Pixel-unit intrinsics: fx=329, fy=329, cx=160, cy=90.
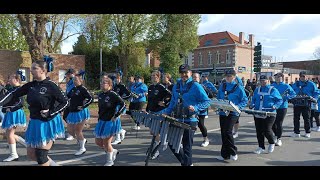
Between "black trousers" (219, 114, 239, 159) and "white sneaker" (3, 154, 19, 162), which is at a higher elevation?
"black trousers" (219, 114, 239, 159)

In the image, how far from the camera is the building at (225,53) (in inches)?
2170

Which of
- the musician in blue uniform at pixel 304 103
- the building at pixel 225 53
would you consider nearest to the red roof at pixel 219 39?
the building at pixel 225 53

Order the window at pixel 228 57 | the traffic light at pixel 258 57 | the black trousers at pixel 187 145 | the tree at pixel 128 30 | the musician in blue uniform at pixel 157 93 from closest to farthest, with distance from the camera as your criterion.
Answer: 1. the black trousers at pixel 187 145
2. the musician in blue uniform at pixel 157 93
3. the traffic light at pixel 258 57
4. the tree at pixel 128 30
5. the window at pixel 228 57

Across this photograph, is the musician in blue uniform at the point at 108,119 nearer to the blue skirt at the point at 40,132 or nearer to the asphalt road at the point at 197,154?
the asphalt road at the point at 197,154

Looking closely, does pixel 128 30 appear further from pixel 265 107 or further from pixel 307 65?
pixel 307 65

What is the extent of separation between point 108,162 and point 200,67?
54589 mm

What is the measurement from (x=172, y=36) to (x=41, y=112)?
32037 millimetres

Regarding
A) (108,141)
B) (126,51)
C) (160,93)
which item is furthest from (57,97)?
(126,51)

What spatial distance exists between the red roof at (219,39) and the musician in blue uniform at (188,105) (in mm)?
50886

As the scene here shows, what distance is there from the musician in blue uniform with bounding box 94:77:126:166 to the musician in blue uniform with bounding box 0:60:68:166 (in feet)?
4.42

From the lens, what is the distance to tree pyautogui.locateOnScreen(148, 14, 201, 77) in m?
36.0

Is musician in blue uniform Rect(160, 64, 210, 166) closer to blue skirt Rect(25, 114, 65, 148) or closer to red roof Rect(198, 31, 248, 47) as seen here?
blue skirt Rect(25, 114, 65, 148)

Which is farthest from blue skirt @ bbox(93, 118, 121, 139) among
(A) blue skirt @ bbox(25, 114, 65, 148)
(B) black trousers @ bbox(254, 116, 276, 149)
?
(B) black trousers @ bbox(254, 116, 276, 149)

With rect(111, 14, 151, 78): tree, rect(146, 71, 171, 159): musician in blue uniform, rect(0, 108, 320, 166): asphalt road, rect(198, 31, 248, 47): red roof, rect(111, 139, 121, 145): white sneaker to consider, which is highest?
rect(198, 31, 248, 47): red roof
